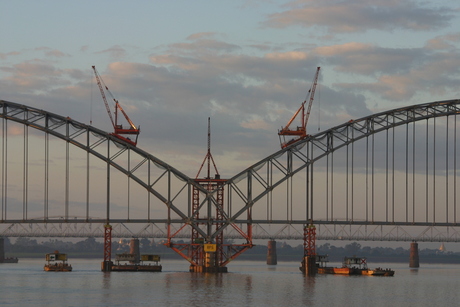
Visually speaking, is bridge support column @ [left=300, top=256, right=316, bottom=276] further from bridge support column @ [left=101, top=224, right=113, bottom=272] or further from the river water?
bridge support column @ [left=101, top=224, right=113, bottom=272]

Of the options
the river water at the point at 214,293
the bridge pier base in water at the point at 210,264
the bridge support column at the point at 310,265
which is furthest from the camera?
the bridge support column at the point at 310,265

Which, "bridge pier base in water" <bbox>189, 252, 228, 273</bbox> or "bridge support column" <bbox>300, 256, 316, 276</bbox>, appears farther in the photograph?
"bridge support column" <bbox>300, 256, 316, 276</bbox>

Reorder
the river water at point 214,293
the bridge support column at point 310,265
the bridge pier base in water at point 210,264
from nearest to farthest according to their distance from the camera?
the river water at point 214,293 → the bridge pier base in water at point 210,264 → the bridge support column at point 310,265

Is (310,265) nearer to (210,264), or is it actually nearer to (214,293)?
(210,264)

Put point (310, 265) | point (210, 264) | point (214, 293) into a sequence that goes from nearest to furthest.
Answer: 1. point (214, 293)
2. point (210, 264)
3. point (310, 265)

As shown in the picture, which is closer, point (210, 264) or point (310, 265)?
point (210, 264)

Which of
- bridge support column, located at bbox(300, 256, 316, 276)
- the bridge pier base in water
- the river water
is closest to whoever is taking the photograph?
the river water

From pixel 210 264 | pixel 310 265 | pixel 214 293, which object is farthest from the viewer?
pixel 310 265

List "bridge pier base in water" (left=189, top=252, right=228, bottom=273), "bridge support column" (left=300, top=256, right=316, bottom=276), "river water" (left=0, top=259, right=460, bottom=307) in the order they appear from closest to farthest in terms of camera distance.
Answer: "river water" (left=0, top=259, right=460, bottom=307) < "bridge pier base in water" (left=189, top=252, right=228, bottom=273) < "bridge support column" (left=300, top=256, right=316, bottom=276)

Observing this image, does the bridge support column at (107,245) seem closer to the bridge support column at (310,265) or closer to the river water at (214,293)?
the river water at (214,293)

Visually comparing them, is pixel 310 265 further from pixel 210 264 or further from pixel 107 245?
pixel 107 245

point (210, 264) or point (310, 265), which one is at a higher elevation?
point (210, 264)

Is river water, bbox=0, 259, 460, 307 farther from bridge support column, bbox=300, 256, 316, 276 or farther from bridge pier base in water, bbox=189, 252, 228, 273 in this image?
bridge support column, bbox=300, 256, 316, 276

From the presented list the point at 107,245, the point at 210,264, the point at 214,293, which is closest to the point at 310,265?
the point at 210,264
